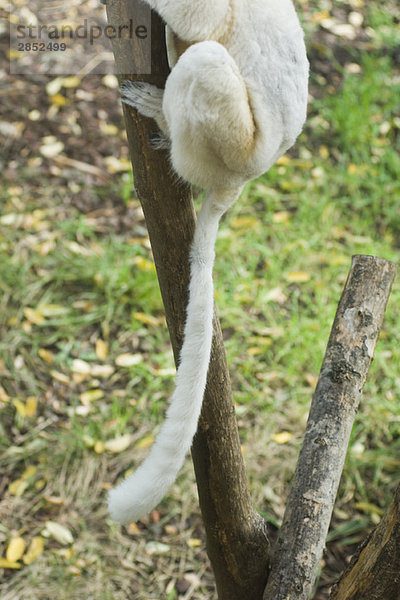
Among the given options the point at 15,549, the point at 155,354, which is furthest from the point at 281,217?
the point at 15,549

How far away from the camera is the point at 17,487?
3.46 metres

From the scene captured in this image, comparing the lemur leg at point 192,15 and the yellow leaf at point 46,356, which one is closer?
the lemur leg at point 192,15

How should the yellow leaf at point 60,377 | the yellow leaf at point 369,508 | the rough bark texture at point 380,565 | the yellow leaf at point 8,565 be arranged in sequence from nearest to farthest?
the rough bark texture at point 380,565, the yellow leaf at point 8,565, the yellow leaf at point 369,508, the yellow leaf at point 60,377

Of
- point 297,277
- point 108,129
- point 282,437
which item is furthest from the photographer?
point 108,129

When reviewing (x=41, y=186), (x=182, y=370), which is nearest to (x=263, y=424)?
(x=182, y=370)

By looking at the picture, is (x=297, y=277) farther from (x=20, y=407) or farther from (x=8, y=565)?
(x=8, y=565)

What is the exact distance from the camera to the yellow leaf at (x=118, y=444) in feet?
11.9

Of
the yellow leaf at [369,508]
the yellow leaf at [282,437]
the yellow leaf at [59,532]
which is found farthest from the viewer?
the yellow leaf at [282,437]

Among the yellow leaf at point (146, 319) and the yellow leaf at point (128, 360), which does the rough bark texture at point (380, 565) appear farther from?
the yellow leaf at point (146, 319)

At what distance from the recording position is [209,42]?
77.9 inches

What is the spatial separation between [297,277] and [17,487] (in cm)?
227

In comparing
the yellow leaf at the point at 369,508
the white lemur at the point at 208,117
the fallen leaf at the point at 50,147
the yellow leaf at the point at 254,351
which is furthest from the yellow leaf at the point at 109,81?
the yellow leaf at the point at 369,508

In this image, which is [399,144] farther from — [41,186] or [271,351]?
[41,186]

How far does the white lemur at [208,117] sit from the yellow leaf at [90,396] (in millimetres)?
1906
